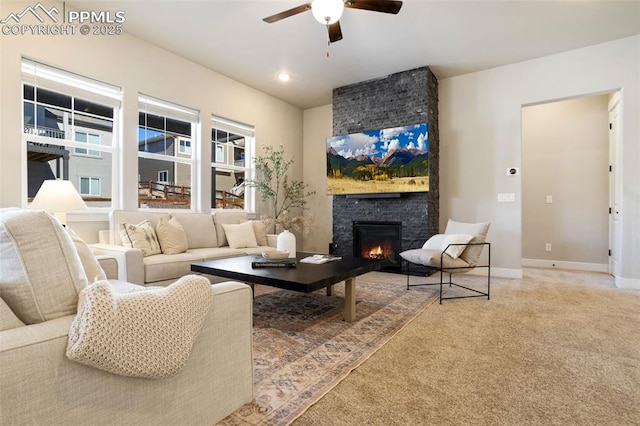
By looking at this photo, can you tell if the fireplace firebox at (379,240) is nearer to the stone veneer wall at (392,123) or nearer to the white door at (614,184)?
the stone veneer wall at (392,123)

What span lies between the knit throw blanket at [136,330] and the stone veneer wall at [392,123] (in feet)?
13.3

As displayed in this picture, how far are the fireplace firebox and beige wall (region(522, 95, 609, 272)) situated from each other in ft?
8.07

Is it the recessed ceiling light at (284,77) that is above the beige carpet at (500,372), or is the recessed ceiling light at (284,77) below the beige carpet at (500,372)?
above

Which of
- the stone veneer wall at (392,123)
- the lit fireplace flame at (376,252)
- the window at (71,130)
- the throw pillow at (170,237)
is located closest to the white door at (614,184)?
the stone veneer wall at (392,123)

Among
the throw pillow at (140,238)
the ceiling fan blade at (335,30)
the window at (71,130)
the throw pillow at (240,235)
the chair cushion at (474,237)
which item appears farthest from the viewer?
the throw pillow at (240,235)

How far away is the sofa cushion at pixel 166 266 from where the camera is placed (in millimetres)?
3021

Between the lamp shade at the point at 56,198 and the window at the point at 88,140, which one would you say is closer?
the lamp shade at the point at 56,198

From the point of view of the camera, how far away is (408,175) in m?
4.68

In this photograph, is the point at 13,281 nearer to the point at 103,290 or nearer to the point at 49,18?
the point at 103,290

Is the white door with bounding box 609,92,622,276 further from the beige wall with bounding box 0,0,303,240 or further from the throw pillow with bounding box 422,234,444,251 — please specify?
the beige wall with bounding box 0,0,303,240

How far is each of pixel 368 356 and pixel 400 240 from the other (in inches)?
120

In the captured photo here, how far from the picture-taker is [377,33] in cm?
374

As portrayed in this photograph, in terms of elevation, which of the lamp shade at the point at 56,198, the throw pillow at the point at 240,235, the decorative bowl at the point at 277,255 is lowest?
the decorative bowl at the point at 277,255

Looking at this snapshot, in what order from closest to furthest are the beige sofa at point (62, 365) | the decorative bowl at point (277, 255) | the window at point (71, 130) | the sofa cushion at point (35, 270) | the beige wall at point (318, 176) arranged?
the beige sofa at point (62, 365) → the sofa cushion at point (35, 270) → the decorative bowl at point (277, 255) → the window at point (71, 130) → the beige wall at point (318, 176)
